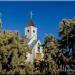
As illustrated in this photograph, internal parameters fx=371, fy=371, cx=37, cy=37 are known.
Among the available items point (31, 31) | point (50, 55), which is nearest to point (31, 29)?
point (31, 31)

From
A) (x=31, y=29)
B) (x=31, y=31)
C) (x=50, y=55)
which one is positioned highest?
(x=31, y=29)

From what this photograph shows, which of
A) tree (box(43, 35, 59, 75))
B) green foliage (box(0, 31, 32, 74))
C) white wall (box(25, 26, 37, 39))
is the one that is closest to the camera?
green foliage (box(0, 31, 32, 74))

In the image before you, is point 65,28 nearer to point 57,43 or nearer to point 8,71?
point 57,43

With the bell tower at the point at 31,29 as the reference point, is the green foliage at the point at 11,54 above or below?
below

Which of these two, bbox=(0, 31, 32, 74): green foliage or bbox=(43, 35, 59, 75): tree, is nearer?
bbox=(0, 31, 32, 74): green foliage

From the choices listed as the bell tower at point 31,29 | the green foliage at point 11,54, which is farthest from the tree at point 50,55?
the bell tower at point 31,29

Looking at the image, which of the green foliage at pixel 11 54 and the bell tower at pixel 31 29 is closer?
the green foliage at pixel 11 54

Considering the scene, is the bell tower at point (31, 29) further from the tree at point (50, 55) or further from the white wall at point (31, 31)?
the tree at point (50, 55)

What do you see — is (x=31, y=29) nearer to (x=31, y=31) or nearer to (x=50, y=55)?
(x=31, y=31)

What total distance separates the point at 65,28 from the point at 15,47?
4505 millimetres

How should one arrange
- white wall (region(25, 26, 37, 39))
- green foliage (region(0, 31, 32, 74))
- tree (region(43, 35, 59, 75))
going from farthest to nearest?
white wall (region(25, 26, 37, 39))
tree (region(43, 35, 59, 75))
green foliage (region(0, 31, 32, 74))

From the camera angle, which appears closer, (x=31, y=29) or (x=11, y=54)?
(x=11, y=54)

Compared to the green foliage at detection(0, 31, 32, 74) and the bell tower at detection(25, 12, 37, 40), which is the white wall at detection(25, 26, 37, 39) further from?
the green foliage at detection(0, 31, 32, 74)

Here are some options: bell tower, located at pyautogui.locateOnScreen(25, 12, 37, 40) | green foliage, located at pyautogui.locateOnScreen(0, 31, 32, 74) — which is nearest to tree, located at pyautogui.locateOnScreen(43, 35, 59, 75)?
green foliage, located at pyautogui.locateOnScreen(0, 31, 32, 74)
